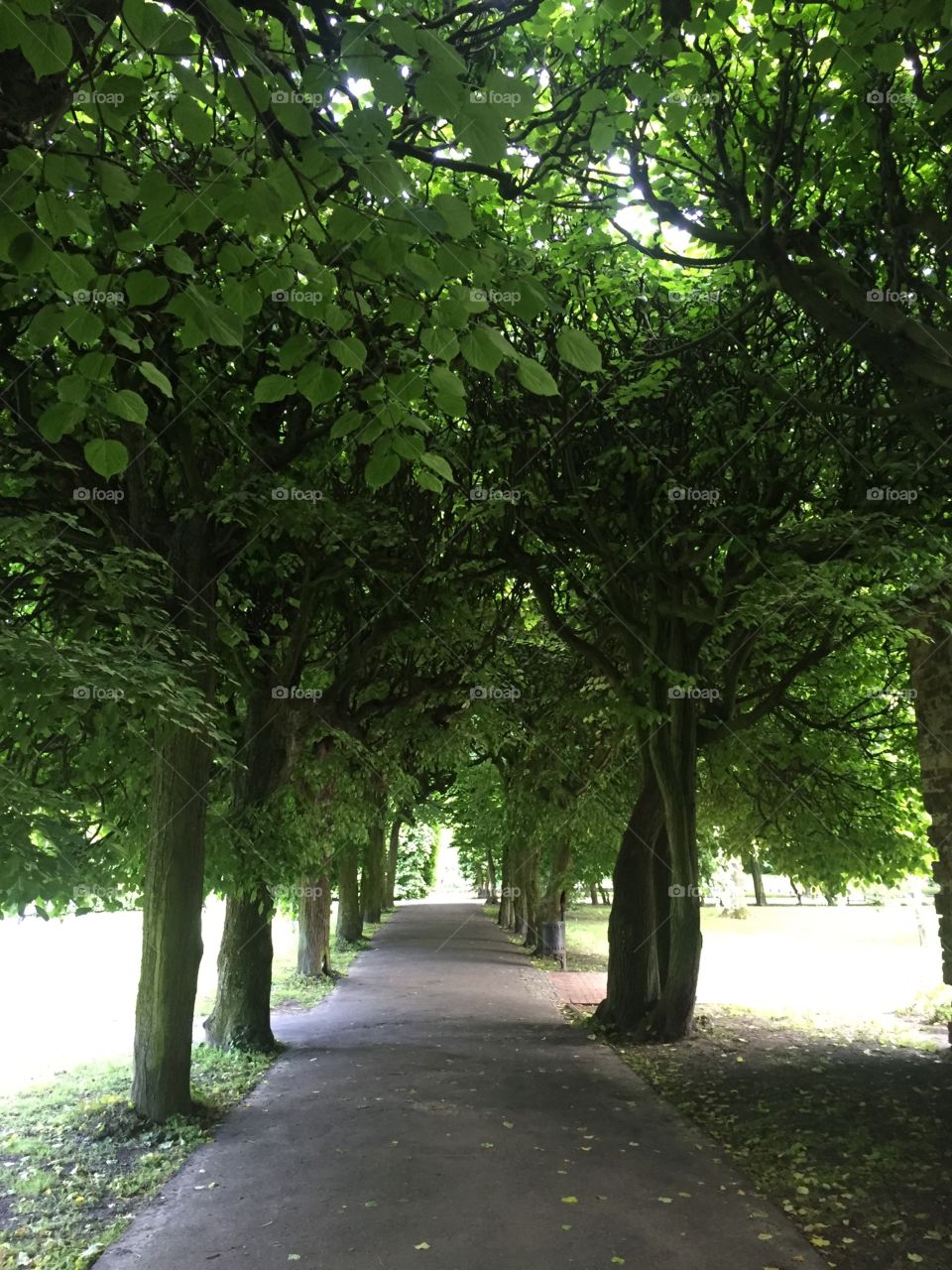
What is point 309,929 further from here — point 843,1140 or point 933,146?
point 933,146

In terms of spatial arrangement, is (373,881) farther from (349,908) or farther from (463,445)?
(463,445)

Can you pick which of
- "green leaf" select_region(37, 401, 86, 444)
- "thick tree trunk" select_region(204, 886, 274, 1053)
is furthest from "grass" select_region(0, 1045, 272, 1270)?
"green leaf" select_region(37, 401, 86, 444)

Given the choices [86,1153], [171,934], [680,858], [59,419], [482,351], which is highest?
[482,351]

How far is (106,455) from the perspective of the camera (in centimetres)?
326

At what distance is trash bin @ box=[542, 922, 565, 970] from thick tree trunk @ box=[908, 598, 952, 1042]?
47.7ft

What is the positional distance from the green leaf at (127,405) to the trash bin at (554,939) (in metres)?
23.7

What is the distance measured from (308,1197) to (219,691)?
600 cm

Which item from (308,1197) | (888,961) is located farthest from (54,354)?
(888,961)

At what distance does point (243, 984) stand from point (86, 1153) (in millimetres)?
4629

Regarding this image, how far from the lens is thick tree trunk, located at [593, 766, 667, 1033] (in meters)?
13.4

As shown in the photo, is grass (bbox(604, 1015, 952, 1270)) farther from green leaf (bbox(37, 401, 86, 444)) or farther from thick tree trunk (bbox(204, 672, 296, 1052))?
green leaf (bbox(37, 401, 86, 444))

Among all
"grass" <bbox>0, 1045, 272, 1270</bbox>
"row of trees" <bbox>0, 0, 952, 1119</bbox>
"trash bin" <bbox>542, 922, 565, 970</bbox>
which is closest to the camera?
"row of trees" <bbox>0, 0, 952, 1119</bbox>

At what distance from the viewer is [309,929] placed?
19578 millimetres

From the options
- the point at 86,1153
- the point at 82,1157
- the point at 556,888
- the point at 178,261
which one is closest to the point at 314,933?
the point at 556,888
